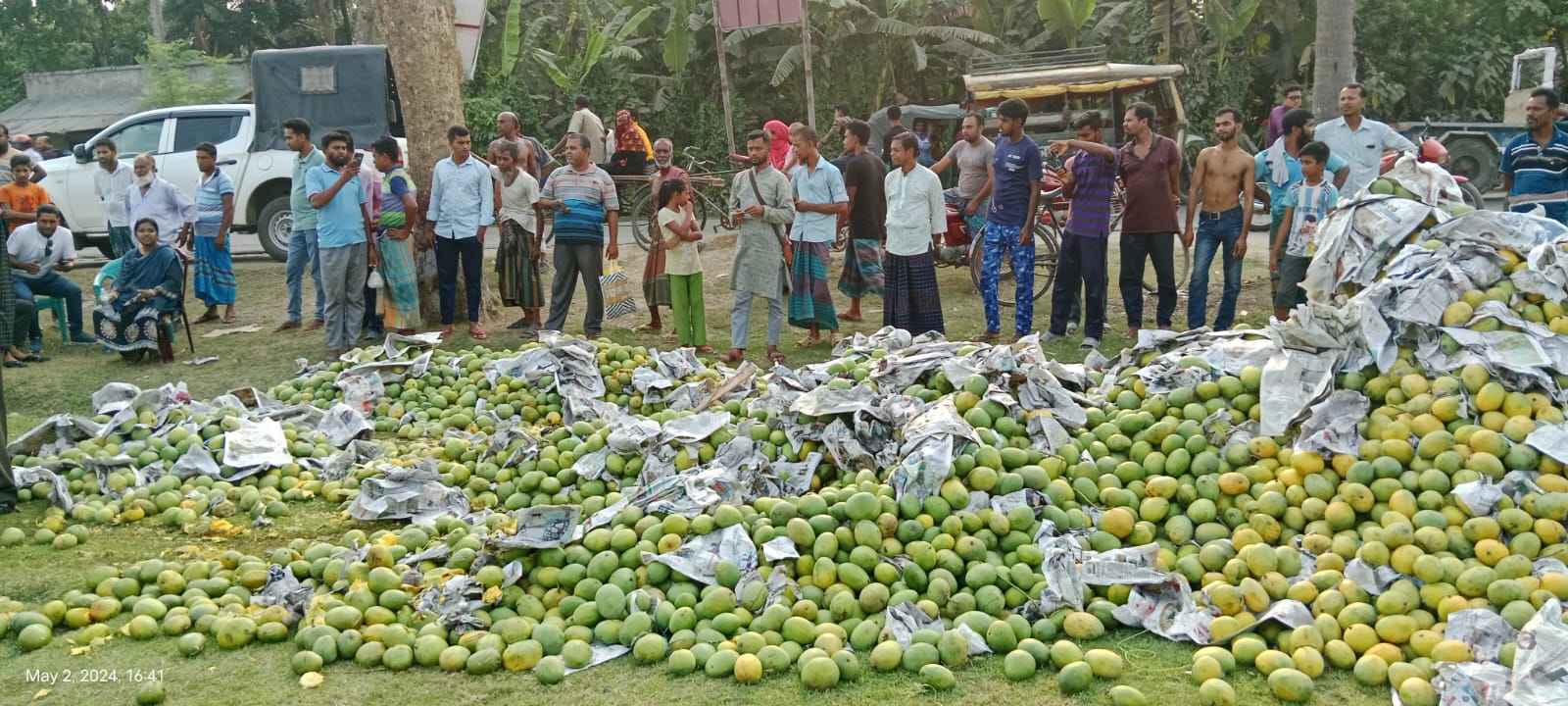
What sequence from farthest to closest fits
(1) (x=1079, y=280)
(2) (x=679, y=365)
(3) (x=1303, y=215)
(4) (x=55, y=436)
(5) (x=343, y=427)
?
1. (1) (x=1079, y=280)
2. (3) (x=1303, y=215)
3. (2) (x=679, y=365)
4. (5) (x=343, y=427)
5. (4) (x=55, y=436)

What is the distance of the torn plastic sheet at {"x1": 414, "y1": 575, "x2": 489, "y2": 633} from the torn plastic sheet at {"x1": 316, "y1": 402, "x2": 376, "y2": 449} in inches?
107

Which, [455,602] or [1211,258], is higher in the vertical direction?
[1211,258]

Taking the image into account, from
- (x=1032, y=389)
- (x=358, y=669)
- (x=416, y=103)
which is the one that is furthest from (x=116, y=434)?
(x=1032, y=389)

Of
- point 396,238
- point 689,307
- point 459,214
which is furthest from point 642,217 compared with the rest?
point 689,307

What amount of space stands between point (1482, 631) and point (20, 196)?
1248cm

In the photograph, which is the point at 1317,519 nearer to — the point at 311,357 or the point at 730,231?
the point at 311,357

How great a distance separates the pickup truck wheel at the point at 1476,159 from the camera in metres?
17.9

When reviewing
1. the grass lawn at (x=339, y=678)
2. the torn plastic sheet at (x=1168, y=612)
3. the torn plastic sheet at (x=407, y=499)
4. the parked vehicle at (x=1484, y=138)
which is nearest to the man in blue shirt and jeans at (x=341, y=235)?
the grass lawn at (x=339, y=678)

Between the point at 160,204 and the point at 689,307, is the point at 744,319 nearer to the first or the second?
the point at 689,307

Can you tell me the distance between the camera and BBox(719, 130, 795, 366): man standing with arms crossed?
8633mm

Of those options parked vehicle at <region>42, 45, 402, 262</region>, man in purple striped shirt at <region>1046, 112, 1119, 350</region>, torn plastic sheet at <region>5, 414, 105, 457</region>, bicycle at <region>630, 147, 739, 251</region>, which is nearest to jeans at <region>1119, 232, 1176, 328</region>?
man in purple striped shirt at <region>1046, 112, 1119, 350</region>

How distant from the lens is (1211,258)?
885 cm

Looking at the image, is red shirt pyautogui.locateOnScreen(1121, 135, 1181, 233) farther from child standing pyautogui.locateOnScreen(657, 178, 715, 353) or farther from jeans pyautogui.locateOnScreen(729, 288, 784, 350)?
child standing pyautogui.locateOnScreen(657, 178, 715, 353)

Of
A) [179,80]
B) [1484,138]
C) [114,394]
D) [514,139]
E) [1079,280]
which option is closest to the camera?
[114,394]
